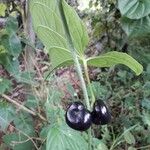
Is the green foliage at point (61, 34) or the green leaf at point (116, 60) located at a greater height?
the green foliage at point (61, 34)

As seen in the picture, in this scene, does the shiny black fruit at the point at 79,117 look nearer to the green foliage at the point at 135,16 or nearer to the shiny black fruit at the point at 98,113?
the shiny black fruit at the point at 98,113

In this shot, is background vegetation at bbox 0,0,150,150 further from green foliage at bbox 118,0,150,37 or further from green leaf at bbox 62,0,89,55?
green leaf at bbox 62,0,89,55

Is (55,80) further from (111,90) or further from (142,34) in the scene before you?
(142,34)

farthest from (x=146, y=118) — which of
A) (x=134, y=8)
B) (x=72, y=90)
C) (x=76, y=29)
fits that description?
(x=76, y=29)

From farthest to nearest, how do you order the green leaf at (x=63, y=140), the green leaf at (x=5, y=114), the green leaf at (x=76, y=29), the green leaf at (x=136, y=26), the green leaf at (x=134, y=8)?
the green leaf at (x=136, y=26)
the green leaf at (x=134, y=8)
the green leaf at (x=5, y=114)
the green leaf at (x=63, y=140)
the green leaf at (x=76, y=29)

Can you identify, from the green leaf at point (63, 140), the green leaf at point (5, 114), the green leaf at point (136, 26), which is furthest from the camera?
the green leaf at point (136, 26)

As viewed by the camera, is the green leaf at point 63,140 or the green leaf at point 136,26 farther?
the green leaf at point 136,26

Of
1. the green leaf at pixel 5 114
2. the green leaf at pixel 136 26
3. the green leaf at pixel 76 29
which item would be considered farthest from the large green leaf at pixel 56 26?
the green leaf at pixel 136 26
